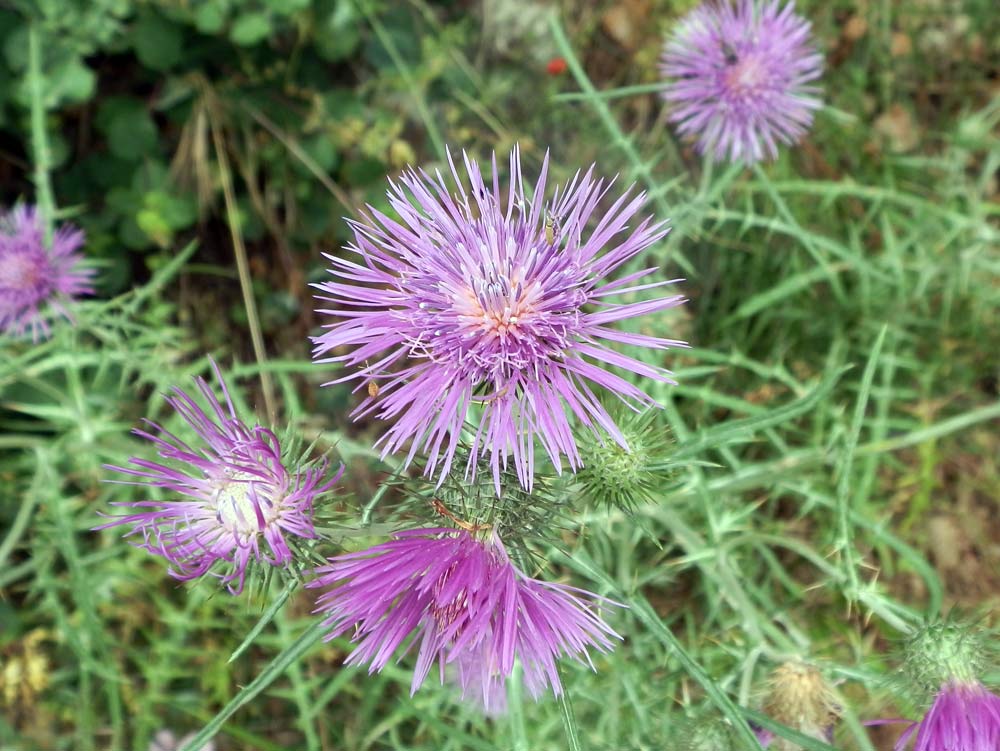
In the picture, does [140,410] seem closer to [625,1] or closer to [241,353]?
[241,353]

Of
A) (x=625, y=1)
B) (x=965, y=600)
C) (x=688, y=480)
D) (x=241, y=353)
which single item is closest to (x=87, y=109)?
(x=241, y=353)

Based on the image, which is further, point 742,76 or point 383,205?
point 383,205

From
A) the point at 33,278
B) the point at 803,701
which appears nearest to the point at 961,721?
the point at 803,701

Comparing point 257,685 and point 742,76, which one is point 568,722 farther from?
point 742,76

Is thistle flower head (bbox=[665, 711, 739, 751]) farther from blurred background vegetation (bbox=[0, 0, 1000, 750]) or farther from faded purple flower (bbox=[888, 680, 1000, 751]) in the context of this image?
blurred background vegetation (bbox=[0, 0, 1000, 750])

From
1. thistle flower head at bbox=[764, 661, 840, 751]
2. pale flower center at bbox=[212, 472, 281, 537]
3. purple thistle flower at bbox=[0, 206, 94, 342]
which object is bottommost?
thistle flower head at bbox=[764, 661, 840, 751]

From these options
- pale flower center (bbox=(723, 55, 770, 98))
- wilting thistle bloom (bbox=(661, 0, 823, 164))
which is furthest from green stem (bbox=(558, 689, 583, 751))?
pale flower center (bbox=(723, 55, 770, 98))
